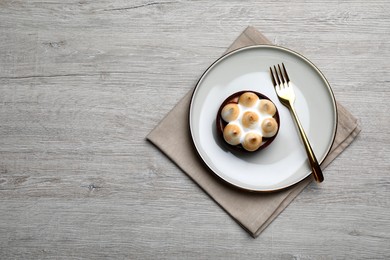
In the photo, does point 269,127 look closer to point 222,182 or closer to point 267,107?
point 267,107

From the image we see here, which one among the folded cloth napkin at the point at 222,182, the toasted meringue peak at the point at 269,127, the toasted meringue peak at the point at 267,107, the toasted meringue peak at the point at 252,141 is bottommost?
the folded cloth napkin at the point at 222,182

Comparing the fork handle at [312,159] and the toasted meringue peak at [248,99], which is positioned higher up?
the toasted meringue peak at [248,99]

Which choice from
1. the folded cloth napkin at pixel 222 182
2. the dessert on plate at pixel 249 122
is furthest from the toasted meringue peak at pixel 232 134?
the folded cloth napkin at pixel 222 182

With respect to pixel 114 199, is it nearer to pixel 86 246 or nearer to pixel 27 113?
pixel 86 246

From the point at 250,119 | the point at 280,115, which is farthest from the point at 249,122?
the point at 280,115

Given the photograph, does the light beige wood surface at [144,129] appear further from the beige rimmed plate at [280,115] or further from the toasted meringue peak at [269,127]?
the toasted meringue peak at [269,127]

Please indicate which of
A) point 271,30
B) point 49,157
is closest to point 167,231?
point 49,157
